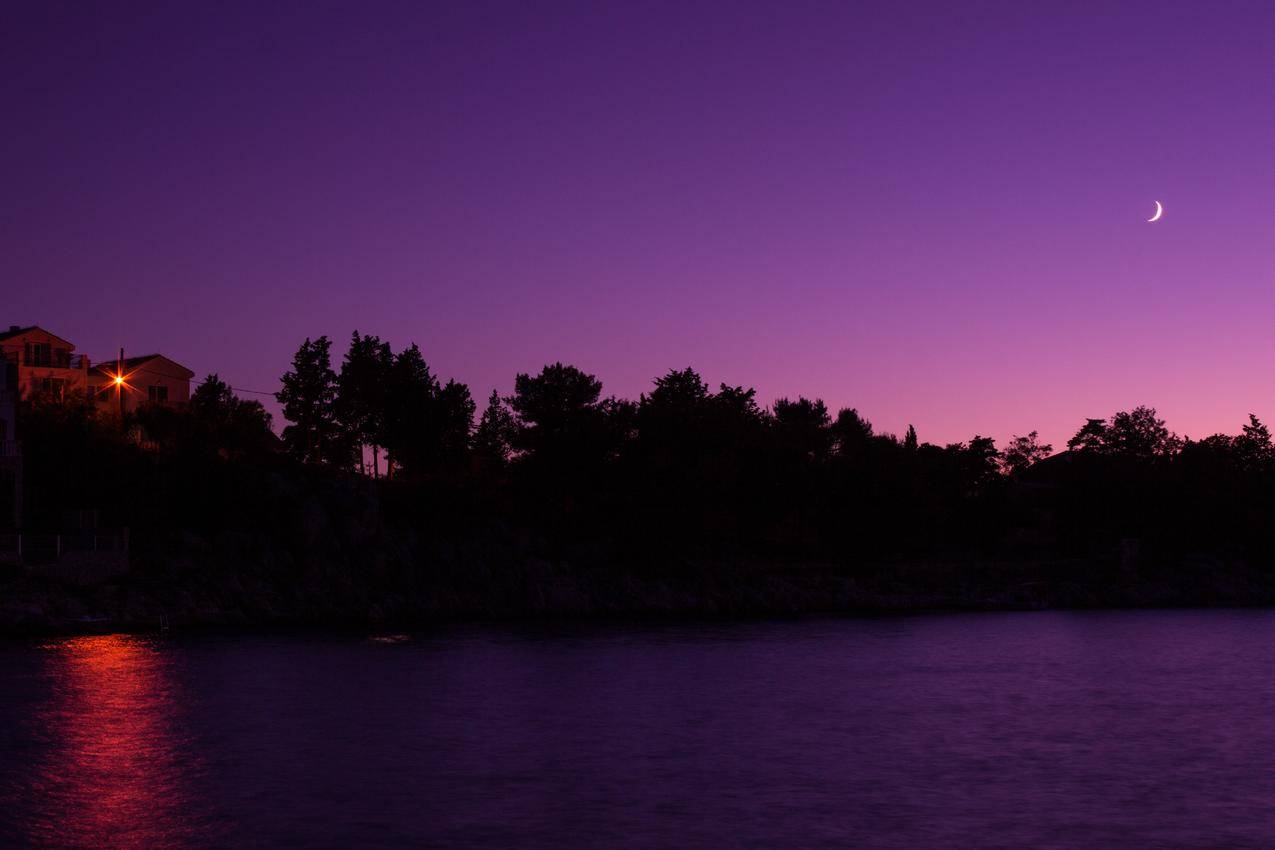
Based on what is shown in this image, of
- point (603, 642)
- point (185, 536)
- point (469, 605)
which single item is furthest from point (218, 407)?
point (603, 642)

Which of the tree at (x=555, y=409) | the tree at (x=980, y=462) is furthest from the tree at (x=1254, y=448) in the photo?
the tree at (x=555, y=409)

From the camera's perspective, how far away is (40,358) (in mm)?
103375

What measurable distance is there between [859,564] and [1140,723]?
59.2 metres

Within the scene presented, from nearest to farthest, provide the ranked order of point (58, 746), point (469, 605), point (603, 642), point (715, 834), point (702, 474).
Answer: point (715, 834)
point (58, 746)
point (603, 642)
point (469, 605)
point (702, 474)

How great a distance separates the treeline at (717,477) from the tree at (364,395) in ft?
0.50

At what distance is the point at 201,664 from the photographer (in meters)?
50.8

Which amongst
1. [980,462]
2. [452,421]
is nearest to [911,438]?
[980,462]

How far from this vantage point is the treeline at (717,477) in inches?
3580

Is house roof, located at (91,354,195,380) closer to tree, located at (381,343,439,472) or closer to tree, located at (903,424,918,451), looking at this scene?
tree, located at (381,343,439,472)

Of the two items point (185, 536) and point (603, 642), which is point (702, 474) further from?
point (185, 536)

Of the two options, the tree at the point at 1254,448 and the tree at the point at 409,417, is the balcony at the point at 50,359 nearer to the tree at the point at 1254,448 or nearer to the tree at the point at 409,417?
the tree at the point at 409,417

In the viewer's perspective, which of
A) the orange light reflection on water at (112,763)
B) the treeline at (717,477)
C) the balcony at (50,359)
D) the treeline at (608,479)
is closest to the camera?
the orange light reflection on water at (112,763)

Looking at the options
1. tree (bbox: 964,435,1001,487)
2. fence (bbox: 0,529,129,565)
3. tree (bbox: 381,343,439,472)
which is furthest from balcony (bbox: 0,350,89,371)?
tree (bbox: 964,435,1001,487)

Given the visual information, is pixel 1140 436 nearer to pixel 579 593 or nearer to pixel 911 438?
pixel 911 438
